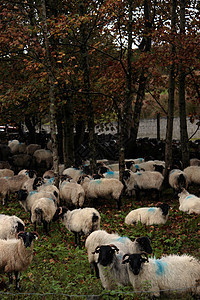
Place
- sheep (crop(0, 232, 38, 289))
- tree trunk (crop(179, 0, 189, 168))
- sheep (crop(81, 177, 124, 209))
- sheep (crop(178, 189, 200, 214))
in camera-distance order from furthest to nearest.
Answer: tree trunk (crop(179, 0, 189, 168))
sheep (crop(81, 177, 124, 209))
sheep (crop(178, 189, 200, 214))
sheep (crop(0, 232, 38, 289))

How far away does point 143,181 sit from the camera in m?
12.7

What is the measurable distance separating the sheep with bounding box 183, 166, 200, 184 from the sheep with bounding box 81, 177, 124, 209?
3373 mm

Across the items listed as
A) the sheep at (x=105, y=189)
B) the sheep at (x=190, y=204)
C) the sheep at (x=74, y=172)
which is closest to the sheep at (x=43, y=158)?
the sheep at (x=74, y=172)

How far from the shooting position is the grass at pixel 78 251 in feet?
19.5

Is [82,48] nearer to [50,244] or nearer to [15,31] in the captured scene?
[15,31]

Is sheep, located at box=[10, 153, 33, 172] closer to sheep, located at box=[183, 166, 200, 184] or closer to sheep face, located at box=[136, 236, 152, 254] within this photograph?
sheep, located at box=[183, 166, 200, 184]

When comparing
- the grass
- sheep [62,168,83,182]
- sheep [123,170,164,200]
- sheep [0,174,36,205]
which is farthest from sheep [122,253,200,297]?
sheep [62,168,83,182]

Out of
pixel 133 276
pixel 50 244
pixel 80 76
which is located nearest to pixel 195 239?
pixel 133 276

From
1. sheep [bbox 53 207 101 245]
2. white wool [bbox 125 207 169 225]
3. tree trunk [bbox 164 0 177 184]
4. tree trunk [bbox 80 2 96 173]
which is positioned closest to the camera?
sheep [bbox 53 207 101 245]

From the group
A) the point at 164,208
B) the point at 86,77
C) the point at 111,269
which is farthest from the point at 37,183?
the point at 111,269

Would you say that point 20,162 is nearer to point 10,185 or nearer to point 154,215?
point 10,185

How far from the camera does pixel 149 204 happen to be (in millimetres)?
12109

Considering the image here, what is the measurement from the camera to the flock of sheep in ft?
19.0

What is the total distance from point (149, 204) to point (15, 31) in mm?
8133
